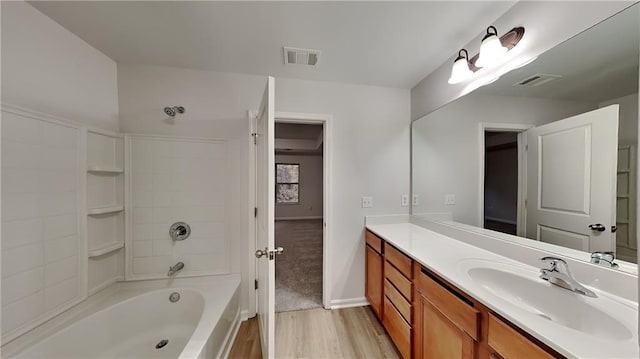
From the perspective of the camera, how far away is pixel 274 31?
1.41 m

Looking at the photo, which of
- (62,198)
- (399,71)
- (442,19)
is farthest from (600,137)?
(62,198)

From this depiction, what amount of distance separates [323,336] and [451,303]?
1181mm

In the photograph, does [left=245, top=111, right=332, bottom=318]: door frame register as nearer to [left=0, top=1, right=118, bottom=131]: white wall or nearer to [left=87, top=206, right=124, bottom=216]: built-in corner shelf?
[left=87, top=206, right=124, bottom=216]: built-in corner shelf

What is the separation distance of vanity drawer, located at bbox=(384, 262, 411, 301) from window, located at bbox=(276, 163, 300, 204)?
523 cm

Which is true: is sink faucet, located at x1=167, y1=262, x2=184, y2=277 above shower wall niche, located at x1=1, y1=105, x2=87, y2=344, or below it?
below

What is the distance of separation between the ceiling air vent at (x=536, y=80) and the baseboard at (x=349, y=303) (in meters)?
2.23

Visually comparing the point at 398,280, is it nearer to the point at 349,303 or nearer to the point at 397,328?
the point at 397,328

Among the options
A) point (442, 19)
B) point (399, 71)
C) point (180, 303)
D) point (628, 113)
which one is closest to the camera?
point (628, 113)

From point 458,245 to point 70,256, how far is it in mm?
2812

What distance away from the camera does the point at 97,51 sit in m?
1.62

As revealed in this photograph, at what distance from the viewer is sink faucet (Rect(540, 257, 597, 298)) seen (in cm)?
88

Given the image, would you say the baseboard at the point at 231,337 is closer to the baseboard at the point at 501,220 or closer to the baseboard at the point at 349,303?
the baseboard at the point at 349,303

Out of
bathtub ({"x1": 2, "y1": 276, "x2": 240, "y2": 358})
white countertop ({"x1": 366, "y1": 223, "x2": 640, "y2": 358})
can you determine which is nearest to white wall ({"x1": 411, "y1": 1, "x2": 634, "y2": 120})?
white countertop ({"x1": 366, "y1": 223, "x2": 640, "y2": 358})

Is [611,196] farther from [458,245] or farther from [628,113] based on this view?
[458,245]
